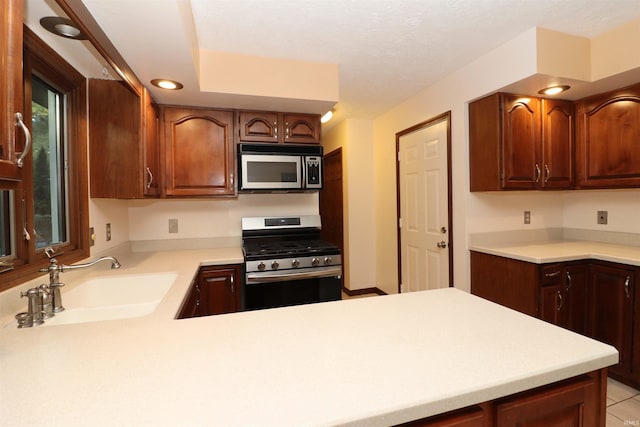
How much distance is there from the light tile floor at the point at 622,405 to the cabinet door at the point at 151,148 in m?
3.16

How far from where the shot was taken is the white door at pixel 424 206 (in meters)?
2.85

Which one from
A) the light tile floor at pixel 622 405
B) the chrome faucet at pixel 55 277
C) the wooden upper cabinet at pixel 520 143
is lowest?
the light tile floor at pixel 622 405

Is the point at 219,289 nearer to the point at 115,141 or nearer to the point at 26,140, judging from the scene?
the point at 115,141

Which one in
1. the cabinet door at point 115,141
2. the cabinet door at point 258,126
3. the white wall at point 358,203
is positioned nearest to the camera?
the cabinet door at point 115,141

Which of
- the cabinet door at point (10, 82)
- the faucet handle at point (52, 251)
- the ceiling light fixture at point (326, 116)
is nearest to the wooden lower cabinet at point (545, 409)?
the cabinet door at point (10, 82)

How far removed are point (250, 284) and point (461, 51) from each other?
7.62 feet

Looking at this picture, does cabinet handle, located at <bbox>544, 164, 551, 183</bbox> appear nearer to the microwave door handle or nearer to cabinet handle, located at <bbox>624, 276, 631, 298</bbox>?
cabinet handle, located at <bbox>624, 276, 631, 298</bbox>

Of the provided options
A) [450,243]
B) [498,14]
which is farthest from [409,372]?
[450,243]

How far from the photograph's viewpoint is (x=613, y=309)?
211 cm

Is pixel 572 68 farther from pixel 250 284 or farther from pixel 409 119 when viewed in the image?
pixel 250 284

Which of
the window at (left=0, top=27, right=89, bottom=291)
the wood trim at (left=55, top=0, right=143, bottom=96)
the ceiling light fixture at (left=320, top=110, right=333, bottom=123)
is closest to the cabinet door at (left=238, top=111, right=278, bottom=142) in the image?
the ceiling light fixture at (left=320, top=110, right=333, bottom=123)

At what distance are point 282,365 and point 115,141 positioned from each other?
1.92m

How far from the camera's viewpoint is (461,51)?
229 centimetres

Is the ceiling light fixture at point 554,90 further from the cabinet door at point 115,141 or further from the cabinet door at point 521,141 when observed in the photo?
the cabinet door at point 115,141
